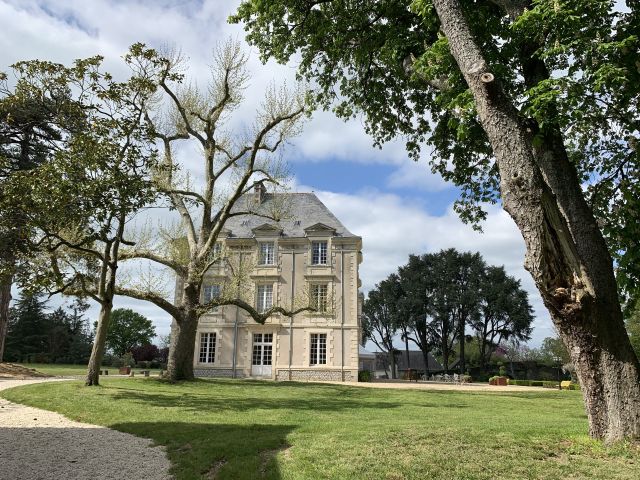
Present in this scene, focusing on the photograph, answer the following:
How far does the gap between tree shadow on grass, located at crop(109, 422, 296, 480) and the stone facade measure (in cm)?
1943

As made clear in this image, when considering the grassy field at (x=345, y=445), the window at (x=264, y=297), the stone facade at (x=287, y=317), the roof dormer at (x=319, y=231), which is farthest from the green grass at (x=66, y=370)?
the grassy field at (x=345, y=445)

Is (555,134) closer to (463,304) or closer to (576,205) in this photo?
(576,205)

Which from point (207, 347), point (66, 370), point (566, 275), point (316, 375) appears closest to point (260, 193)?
point (207, 347)

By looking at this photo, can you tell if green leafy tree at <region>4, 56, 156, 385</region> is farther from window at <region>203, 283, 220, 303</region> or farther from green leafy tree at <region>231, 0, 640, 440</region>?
window at <region>203, 283, 220, 303</region>

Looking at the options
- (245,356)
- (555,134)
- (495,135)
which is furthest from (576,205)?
(245,356)

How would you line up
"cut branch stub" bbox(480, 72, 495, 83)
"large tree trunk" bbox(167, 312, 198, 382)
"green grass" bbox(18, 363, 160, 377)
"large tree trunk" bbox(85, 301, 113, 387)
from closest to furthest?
"cut branch stub" bbox(480, 72, 495, 83), "large tree trunk" bbox(85, 301, 113, 387), "large tree trunk" bbox(167, 312, 198, 382), "green grass" bbox(18, 363, 160, 377)

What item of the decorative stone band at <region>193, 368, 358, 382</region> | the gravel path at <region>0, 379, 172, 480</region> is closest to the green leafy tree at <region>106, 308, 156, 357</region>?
the decorative stone band at <region>193, 368, 358, 382</region>

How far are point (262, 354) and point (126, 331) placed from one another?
36.6 m

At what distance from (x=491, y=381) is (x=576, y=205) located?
29.5 m

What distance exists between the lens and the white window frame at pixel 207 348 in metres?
30.4

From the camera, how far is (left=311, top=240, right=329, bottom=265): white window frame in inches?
1203

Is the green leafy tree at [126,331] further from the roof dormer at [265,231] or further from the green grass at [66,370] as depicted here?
the roof dormer at [265,231]

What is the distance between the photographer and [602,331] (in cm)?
551

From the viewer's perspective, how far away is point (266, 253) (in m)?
31.4
